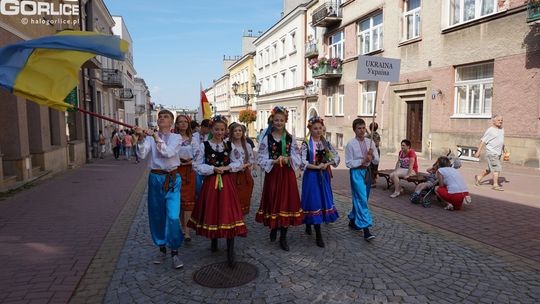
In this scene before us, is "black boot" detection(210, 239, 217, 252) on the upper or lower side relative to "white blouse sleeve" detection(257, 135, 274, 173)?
lower

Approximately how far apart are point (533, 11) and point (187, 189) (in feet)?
38.4

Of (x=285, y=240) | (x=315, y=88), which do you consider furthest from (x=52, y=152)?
(x=315, y=88)

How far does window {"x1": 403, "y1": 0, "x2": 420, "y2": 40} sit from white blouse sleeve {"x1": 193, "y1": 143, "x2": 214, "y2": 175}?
15608mm

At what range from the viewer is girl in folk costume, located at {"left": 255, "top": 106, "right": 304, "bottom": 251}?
16.5 feet

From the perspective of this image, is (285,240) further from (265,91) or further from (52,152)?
(265,91)

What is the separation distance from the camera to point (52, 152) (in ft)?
43.5

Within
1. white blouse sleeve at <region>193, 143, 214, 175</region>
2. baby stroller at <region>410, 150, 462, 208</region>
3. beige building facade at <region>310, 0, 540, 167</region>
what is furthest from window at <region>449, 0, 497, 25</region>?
white blouse sleeve at <region>193, 143, 214, 175</region>

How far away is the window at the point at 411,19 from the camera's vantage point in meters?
17.3

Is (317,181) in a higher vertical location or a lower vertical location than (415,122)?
lower

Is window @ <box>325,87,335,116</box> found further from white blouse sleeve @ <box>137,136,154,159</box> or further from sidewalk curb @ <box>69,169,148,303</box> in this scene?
white blouse sleeve @ <box>137,136,154,159</box>

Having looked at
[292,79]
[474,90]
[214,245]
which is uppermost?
[292,79]

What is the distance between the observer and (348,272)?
14.1 ft

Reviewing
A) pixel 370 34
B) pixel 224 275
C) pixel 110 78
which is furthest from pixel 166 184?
pixel 110 78

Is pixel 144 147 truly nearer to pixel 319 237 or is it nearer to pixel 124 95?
pixel 319 237
